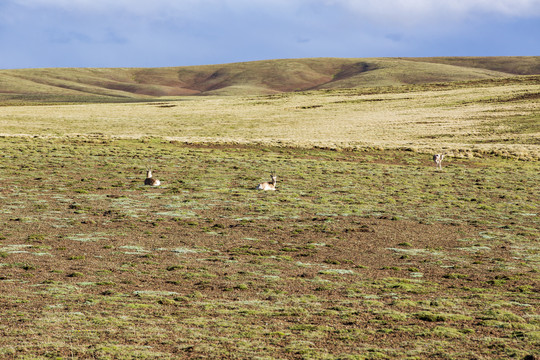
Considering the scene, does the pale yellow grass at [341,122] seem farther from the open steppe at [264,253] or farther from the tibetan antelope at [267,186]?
the tibetan antelope at [267,186]

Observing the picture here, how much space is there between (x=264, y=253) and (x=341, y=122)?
63770 mm

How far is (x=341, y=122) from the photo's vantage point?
268 feet

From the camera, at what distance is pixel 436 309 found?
44.8ft

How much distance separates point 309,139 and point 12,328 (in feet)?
179

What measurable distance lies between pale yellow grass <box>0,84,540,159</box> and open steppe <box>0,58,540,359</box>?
6237 mm

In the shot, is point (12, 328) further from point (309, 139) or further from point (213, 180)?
point (309, 139)

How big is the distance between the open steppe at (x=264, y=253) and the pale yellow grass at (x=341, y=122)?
6237 mm

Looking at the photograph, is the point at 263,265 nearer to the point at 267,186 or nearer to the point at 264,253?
the point at 264,253

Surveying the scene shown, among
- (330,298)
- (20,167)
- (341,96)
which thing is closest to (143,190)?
(20,167)

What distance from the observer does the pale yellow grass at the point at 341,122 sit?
205 feet

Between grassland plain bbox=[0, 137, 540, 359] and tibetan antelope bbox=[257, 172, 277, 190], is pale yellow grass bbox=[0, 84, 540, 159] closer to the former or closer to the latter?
grassland plain bbox=[0, 137, 540, 359]

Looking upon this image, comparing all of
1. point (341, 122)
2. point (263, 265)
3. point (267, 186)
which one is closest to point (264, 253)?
point (263, 265)

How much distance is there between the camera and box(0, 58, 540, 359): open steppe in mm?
11320

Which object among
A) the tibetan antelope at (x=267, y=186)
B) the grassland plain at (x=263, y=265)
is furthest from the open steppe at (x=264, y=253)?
the tibetan antelope at (x=267, y=186)
